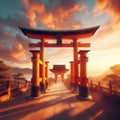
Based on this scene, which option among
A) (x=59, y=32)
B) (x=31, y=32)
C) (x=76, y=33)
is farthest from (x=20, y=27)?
(x=76, y=33)

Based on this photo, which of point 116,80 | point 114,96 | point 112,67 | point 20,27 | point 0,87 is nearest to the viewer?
point 114,96

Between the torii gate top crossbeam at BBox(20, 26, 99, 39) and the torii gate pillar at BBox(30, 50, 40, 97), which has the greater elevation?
the torii gate top crossbeam at BBox(20, 26, 99, 39)

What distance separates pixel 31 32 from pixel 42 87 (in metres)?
6.04

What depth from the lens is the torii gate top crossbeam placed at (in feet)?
49.8

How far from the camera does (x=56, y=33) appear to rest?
15.4m

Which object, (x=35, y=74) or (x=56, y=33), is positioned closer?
(x=35, y=74)

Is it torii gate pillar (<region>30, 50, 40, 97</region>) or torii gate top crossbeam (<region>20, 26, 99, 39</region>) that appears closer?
torii gate pillar (<region>30, 50, 40, 97</region>)

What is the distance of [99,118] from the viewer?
Answer: 645 centimetres

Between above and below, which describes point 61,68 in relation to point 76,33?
below

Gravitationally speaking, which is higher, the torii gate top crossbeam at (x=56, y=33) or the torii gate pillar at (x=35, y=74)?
the torii gate top crossbeam at (x=56, y=33)

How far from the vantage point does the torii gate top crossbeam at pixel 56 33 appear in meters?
15.2

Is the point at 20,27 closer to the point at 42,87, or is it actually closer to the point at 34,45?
the point at 34,45

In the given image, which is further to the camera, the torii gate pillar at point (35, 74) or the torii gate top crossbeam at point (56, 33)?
the torii gate top crossbeam at point (56, 33)

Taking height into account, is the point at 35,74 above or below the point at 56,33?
below
